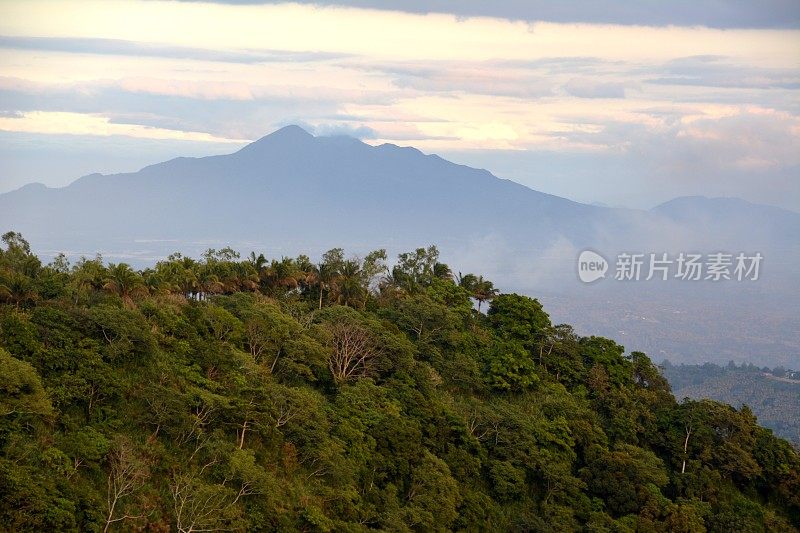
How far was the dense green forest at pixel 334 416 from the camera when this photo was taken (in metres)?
20.1

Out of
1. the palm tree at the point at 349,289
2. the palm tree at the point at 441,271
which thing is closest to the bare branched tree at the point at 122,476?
the palm tree at the point at 349,289

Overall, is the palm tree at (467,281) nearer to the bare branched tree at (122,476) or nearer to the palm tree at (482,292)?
the palm tree at (482,292)

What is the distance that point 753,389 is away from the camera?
89.5 m

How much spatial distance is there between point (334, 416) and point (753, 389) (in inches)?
2862

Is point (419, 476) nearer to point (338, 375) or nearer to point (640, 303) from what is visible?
point (338, 375)

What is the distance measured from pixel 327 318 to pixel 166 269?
17.5 ft

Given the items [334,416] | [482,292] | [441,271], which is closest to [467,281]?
[482,292]

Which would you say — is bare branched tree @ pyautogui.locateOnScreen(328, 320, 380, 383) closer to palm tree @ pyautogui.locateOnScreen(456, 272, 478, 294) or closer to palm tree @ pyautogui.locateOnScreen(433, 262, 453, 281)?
palm tree @ pyautogui.locateOnScreen(456, 272, 478, 294)

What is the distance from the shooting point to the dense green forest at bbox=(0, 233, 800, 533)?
2008 cm

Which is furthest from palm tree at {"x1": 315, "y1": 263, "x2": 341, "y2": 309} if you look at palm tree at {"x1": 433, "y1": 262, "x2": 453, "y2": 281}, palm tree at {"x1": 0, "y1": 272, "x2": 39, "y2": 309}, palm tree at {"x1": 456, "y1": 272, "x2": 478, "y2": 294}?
palm tree at {"x1": 0, "y1": 272, "x2": 39, "y2": 309}

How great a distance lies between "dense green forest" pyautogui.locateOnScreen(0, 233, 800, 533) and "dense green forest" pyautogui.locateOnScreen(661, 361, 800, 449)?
48.6m

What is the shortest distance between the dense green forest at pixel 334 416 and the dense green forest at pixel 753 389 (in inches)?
1912

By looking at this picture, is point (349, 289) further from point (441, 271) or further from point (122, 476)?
point (122, 476)

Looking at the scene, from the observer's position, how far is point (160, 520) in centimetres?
1948
